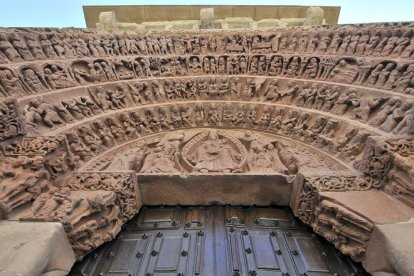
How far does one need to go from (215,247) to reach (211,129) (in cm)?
236

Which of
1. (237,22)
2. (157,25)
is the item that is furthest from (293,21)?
(157,25)

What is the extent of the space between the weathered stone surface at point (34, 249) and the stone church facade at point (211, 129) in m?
0.03

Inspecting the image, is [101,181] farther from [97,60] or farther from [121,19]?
[121,19]

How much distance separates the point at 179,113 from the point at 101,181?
7.30 ft

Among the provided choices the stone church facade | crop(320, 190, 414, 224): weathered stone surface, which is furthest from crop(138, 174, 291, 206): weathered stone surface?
crop(320, 190, 414, 224): weathered stone surface

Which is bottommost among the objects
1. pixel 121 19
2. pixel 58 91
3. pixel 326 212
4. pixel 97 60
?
pixel 326 212

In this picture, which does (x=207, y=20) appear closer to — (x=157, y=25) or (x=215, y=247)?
(x=157, y=25)

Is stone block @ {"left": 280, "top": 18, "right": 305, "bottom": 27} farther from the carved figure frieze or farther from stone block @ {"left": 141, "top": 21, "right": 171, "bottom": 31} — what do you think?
the carved figure frieze

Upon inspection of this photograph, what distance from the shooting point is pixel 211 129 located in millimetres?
4863

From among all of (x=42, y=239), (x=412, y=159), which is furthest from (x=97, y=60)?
(x=412, y=159)

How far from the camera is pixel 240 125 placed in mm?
4938

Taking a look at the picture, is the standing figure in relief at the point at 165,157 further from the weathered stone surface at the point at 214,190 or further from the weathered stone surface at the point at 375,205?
the weathered stone surface at the point at 375,205

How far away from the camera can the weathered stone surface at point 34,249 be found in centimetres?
201

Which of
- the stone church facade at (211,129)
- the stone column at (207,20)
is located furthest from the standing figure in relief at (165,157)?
the stone column at (207,20)
